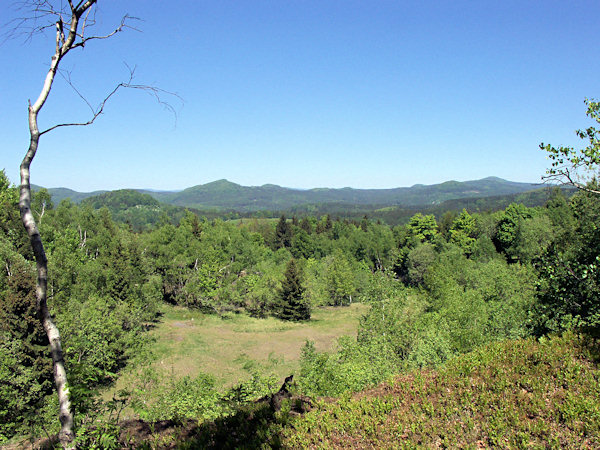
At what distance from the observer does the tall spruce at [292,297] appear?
5444 centimetres

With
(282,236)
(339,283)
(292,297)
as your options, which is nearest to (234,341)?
(292,297)

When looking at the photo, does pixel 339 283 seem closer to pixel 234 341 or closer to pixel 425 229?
pixel 234 341

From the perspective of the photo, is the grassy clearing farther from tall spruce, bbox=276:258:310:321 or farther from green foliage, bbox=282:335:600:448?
green foliage, bbox=282:335:600:448

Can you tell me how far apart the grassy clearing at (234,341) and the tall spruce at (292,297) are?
5.70ft

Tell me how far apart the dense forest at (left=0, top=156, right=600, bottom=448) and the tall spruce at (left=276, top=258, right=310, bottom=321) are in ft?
0.71

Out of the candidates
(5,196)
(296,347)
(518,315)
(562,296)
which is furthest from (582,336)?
(5,196)

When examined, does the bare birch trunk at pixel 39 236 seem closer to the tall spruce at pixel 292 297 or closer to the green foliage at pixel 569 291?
the green foliage at pixel 569 291

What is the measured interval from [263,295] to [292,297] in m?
4.66

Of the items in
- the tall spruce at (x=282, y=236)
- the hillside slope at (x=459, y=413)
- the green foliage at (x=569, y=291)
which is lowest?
the tall spruce at (x=282, y=236)

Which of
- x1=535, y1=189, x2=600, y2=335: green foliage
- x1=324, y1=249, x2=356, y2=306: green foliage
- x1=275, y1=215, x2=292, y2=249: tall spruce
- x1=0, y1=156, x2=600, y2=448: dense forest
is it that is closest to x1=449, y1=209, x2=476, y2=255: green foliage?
x1=0, y1=156, x2=600, y2=448: dense forest

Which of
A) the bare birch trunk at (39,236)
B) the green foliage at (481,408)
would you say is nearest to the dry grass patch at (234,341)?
the green foliage at (481,408)

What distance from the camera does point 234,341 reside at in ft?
140

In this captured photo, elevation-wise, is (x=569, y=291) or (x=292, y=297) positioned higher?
(x=569, y=291)

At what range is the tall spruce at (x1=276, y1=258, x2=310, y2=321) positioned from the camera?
54.4m
